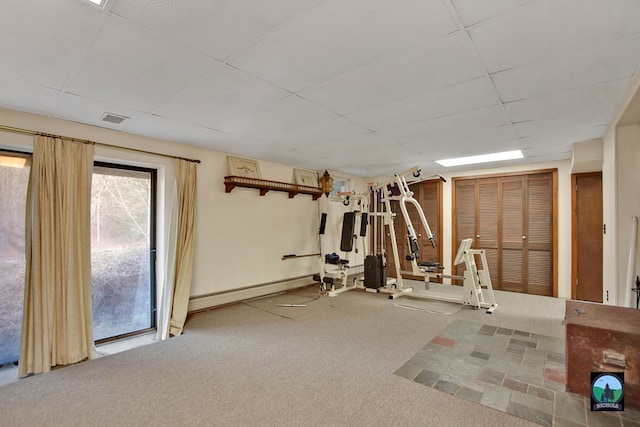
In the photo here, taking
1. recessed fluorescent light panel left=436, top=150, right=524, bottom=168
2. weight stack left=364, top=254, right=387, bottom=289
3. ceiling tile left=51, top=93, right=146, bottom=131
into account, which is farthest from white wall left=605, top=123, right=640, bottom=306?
ceiling tile left=51, top=93, right=146, bottom=131

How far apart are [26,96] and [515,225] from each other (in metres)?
6.72

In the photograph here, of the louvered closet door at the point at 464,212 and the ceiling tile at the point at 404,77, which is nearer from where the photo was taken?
the ceiling tile at the point at 404,77

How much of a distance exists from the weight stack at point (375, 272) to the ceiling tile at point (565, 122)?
9.22ft

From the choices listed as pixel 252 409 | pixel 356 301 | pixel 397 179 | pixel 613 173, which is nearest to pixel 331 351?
pixel 252 409

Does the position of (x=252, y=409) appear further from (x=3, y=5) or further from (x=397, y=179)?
(x=397, y=179)

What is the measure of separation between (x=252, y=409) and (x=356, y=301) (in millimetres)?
2944

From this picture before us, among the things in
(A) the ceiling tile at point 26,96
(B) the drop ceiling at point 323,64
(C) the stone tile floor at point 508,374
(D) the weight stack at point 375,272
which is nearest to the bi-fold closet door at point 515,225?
(D) the weight stack at point 375,272

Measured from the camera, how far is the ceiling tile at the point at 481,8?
1.42m

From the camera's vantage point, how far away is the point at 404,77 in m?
2.16

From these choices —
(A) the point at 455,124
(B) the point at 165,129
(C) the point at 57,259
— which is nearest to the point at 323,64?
(A) the point at 455,124

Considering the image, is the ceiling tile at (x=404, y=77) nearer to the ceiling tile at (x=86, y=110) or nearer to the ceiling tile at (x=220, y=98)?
the ceiling tile at (x=220, y=98)

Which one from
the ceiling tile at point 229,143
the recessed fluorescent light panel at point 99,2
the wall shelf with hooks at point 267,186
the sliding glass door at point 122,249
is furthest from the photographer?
the wall shelf with hooks at point 267,186

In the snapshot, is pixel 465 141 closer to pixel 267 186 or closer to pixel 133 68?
pixel 267 186

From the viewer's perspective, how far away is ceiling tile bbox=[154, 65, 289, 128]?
2.19 m
